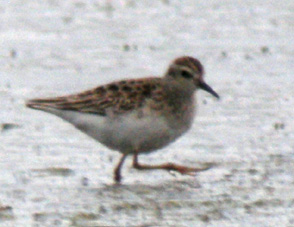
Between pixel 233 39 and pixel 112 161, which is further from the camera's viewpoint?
pixel 233 39

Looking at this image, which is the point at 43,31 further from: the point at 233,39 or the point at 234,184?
the point at 234,184

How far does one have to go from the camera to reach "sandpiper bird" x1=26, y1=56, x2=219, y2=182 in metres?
10.6

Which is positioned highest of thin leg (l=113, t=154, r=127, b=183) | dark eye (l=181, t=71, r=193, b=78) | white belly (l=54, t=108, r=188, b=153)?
dark eye (l=181, t=71, r=193, b=78)

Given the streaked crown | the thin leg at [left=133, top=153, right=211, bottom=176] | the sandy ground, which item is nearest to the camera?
the sandy ground

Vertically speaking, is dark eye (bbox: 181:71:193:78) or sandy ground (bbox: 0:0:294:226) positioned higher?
dark eye (bbox: 181:71:193:78)

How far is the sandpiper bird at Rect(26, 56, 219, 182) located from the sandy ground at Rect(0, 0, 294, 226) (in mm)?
380

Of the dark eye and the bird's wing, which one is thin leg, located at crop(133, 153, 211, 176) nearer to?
the bird's wing

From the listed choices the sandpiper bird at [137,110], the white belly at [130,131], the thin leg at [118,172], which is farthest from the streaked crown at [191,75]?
the thin leg at [118,172]

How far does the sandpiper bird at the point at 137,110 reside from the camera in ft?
34.9

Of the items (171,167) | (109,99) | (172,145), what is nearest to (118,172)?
(171,167)

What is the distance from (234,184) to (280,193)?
1.89 feet

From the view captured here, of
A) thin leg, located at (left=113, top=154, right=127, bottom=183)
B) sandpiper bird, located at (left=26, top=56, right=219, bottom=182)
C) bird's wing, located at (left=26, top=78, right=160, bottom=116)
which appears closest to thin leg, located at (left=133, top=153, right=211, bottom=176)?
sandpiper bird, located at (left=26, top=56, right=219, bottom=182)

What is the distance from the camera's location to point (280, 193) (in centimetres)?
994

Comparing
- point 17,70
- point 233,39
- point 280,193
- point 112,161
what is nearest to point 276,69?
point 233,39
